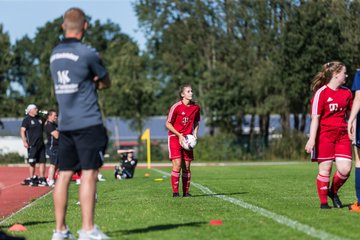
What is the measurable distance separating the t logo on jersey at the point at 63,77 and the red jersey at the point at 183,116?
6092 mm

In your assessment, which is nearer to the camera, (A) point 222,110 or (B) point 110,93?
(A) point 222,110

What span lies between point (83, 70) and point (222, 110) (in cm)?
5189

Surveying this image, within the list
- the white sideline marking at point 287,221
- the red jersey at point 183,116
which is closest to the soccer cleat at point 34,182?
the red jersey at point 183,116

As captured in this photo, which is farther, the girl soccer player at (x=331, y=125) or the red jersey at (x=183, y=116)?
the red jersey at (x=183, y=116)

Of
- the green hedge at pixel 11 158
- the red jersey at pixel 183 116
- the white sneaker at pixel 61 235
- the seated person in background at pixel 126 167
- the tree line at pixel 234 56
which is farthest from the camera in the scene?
the green hedge at pixel 11 158

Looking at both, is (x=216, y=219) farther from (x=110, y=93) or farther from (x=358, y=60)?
(x=110, y=93)

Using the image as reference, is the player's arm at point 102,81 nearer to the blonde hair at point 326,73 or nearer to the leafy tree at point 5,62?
the blonde hair at point 326,73

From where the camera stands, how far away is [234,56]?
5838 centimetres

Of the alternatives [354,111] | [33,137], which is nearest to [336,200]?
[354,111]

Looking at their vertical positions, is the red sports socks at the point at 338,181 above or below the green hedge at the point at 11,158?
above

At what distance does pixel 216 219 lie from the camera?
384 inches

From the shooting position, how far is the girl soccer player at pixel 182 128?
550 inches

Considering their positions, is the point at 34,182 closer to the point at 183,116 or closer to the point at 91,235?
the point at 183,116

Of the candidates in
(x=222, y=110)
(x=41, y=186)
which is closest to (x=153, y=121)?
(x=222, y=110)
